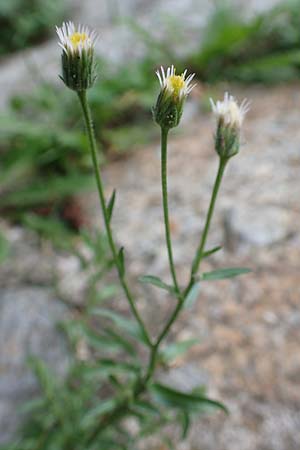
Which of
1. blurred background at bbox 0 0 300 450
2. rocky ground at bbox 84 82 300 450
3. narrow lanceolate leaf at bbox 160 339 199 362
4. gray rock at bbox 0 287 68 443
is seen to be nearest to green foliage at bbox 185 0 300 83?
blurred background at bbox 0 0 300 450

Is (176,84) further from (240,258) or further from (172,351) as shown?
(240,258)

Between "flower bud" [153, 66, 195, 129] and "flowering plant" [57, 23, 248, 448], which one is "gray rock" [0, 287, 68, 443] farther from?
"flower bud" [153, 66, 195, 129]

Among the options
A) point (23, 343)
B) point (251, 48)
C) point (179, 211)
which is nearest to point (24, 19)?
point (251, 48)

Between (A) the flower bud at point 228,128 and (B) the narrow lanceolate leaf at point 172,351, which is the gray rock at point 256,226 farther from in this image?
(A) the flower bud at point 228,128

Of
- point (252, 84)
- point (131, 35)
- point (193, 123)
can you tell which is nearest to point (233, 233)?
point (193, 123)

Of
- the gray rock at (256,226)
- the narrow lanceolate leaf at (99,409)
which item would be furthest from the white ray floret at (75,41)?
the gray rock at (256,226)
